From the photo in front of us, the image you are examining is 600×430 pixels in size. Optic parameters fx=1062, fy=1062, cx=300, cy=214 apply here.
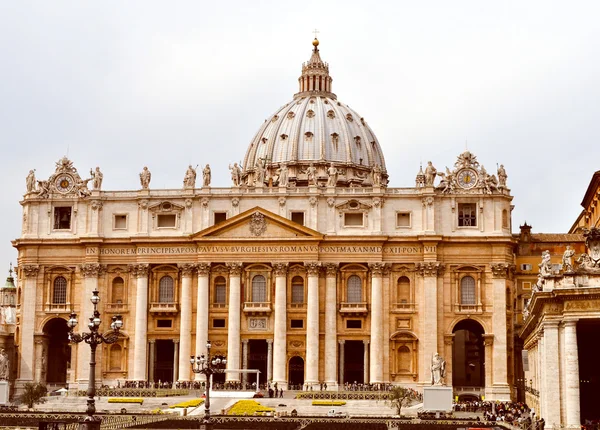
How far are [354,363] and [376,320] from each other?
6790 mm

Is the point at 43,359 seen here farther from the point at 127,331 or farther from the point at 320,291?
the point at 320,291

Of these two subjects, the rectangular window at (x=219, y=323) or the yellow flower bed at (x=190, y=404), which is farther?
the rectangular window at (x=219, y=323)

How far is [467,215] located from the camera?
9956 centimetres

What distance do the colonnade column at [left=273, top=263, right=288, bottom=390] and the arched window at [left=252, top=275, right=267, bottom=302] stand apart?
1.57m

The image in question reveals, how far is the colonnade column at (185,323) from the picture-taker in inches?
3856

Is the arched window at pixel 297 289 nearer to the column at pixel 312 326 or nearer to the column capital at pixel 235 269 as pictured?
the column at pixel 312 326

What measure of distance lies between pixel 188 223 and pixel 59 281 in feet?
46.1

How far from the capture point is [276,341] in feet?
320

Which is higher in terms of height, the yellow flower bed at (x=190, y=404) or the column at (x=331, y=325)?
the column at (x=331, y=325)

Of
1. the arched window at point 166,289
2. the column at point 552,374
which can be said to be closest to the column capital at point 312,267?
the arched window at point 166,289

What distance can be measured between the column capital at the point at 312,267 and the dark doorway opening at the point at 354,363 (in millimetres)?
8261

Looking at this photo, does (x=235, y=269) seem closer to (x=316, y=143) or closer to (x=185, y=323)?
(x=185, y=323)

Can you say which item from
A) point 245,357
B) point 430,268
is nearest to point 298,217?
point 430,268

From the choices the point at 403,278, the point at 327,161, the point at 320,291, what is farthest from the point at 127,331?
the point at 327,161
